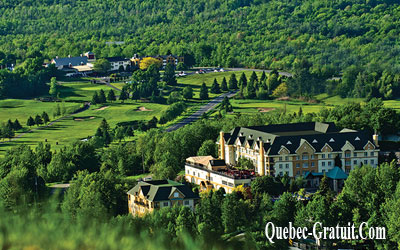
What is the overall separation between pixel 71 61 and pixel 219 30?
78.9ft

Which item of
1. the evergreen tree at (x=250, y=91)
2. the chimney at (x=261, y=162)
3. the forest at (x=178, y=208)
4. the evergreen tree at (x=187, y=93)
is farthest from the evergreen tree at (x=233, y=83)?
the chimney at (x=261, y=162)

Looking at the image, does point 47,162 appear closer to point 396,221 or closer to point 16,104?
point 396,221

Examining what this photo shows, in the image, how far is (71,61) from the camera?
7650cm

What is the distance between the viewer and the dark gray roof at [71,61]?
247 ft

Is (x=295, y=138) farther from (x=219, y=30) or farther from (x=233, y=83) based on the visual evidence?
(x=219, y=30)

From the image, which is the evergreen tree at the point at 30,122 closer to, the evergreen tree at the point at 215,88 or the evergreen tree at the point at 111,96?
the evergreen tree at the point at 111,96

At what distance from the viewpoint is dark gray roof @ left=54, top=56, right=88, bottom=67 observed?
75438 millimetres

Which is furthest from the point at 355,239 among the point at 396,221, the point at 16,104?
the point at 16,104

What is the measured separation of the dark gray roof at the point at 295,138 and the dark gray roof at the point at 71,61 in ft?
145

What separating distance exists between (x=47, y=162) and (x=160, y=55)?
41.0 metres

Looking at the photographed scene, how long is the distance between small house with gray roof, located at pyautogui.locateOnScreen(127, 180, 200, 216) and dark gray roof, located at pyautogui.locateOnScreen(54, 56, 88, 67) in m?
49.1

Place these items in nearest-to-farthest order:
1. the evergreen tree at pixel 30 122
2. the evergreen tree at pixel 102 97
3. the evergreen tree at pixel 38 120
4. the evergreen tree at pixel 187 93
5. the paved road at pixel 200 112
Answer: the paved road at pixel 200 112
the evergreen tree at pixel 30 122
the evergreen tree at pixel 38 120
the evergreen tree at pixel 102 97
the evergreen tree at pixel 187 93

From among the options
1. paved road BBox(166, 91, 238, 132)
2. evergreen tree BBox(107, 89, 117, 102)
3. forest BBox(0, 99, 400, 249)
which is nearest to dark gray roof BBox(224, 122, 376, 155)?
forest BBox(0, 99, 400, 249)

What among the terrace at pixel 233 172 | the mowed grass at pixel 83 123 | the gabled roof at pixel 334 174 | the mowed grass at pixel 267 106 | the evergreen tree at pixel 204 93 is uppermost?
the terrace at pixel 233 172
